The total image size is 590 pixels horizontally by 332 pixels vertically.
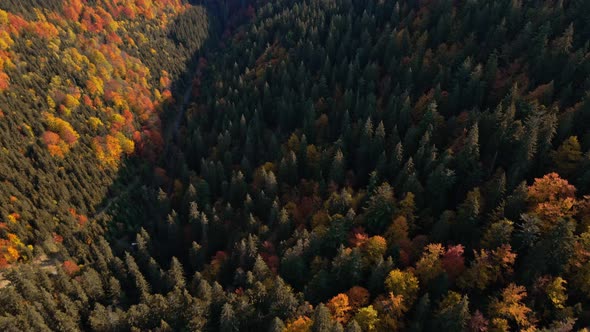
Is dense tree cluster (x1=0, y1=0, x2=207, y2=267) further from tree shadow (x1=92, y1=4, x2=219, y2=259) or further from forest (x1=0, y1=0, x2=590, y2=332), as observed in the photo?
tree shadow (x1=92, y1=4, x2=219, y2=259)

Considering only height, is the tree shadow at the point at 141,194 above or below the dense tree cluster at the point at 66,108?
below

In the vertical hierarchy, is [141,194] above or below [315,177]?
below

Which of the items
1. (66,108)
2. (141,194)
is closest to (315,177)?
(141,194)

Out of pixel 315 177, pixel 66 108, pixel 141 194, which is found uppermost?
pixel 66 108

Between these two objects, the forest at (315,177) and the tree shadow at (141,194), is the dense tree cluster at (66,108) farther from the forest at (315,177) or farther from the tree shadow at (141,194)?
the tree shadow at (141,194)

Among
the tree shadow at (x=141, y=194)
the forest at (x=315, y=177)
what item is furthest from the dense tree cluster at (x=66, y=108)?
the tree shadow at (x=141, y=194)

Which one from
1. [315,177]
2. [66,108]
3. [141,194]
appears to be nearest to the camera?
[315,177]

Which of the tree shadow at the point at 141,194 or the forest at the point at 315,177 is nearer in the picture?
the forest at the point at 315,177

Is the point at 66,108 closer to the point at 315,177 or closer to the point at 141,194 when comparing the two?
the point at 141,194

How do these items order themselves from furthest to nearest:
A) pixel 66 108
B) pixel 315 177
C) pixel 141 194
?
pixel 66 108 < pixel 141 194 < pixel 315 177
